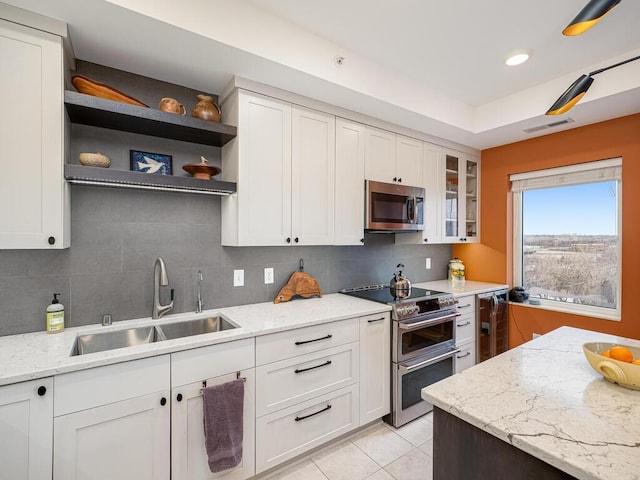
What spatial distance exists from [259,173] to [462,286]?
2.53m

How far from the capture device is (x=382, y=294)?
271 centimetres

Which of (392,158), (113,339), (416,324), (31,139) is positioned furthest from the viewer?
(392,158)

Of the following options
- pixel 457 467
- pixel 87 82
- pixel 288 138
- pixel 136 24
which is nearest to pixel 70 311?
pixel 87 82

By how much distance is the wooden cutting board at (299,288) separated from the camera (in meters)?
2.44

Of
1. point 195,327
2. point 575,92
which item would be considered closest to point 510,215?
point 575,92

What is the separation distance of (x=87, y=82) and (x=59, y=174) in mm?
546

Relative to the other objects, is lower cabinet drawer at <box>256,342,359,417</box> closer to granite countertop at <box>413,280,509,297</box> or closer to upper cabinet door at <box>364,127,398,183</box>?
granite countertop at <box>413,280,509,297</box>

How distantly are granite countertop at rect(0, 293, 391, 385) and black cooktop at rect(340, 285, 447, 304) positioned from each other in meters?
0.10

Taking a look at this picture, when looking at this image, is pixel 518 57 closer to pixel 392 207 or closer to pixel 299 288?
pixel 392 207

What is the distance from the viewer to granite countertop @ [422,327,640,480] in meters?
0.76

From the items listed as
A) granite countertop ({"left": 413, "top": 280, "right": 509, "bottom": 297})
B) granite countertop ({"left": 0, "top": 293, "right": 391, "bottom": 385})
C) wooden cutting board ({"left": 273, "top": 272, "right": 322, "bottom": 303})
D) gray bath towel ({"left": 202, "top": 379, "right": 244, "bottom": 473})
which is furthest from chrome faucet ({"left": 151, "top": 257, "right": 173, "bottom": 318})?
granite countertop ({"left": 413, "top": 280, "right": 509, "bottom": 297})

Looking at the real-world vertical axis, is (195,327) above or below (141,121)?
below

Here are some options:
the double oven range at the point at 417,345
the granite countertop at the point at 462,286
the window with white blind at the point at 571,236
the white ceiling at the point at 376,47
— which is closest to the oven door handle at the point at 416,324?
the double oven range at the point at 417,345

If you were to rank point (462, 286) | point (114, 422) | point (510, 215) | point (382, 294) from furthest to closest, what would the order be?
point (510, 215) → point (462, 286) → point (382, 294) → point (114, 422)
